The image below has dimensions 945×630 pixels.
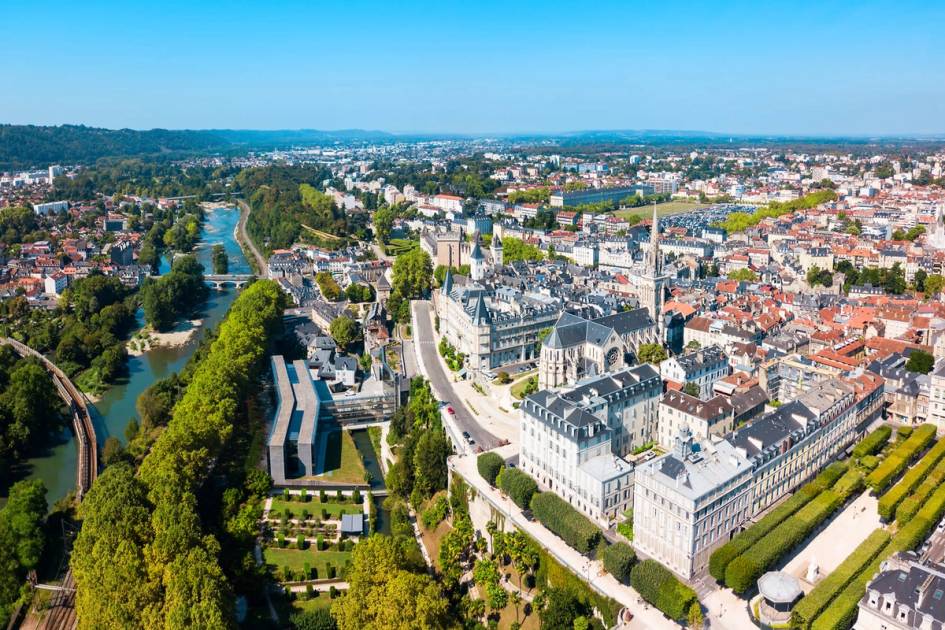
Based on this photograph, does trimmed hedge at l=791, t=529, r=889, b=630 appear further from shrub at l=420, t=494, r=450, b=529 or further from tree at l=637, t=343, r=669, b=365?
tree at l=637, t=343, r=669, b=365

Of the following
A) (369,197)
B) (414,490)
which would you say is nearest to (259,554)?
(414,490)

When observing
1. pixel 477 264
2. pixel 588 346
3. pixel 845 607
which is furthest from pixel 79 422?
pixel 845 607

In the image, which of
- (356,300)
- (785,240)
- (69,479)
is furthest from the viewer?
(785,240)

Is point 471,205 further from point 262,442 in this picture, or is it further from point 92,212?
point 262,442

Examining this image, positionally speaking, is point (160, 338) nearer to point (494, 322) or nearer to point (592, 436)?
point (494, 322)

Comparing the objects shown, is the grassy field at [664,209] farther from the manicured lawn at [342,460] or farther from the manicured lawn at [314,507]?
the manicured lawn at [314,507]
